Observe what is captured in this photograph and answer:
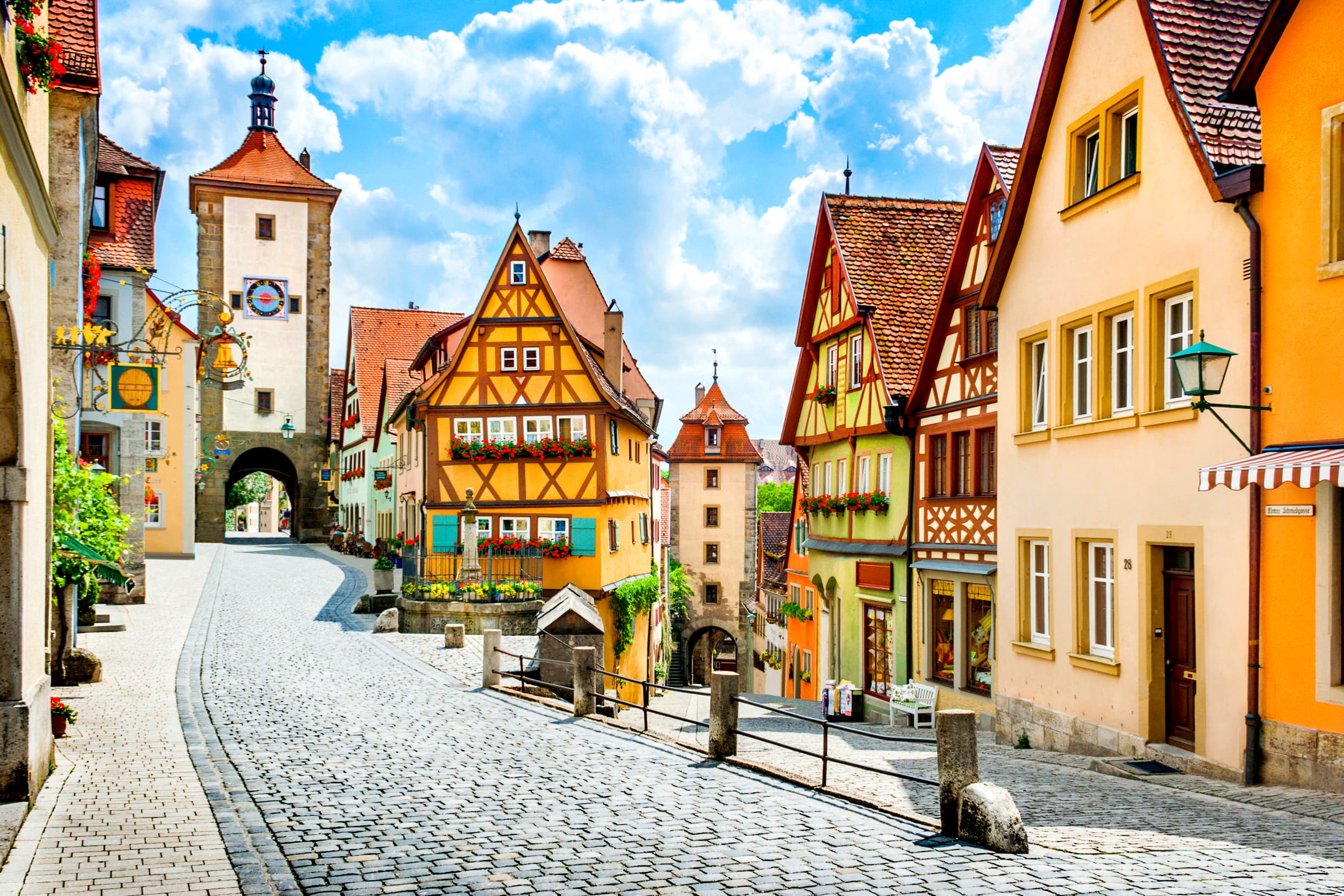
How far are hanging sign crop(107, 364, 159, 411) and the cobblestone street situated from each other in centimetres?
358

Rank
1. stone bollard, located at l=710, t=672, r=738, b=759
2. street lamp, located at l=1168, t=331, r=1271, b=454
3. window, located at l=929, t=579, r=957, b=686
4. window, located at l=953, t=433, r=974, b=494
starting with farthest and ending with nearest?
1. window, located at l=929, t=579, r=957, b=686
2. window, located at l=953, t=433, r=974, b=494
3. stone bollard, located at l=710, t=672, r=738, b=759
4. street lamp, located at l=1168, t=331, r=1271, b=454

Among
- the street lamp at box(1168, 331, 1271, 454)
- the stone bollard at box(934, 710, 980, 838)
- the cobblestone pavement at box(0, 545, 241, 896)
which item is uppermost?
the street lamp at box(1168, 331, 1271, 454)

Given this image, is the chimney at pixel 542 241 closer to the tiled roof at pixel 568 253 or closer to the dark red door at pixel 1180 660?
the tiled roof at pixel 568 253

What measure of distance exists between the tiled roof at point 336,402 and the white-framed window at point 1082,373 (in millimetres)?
46909

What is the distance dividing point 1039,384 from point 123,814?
12.0 meters

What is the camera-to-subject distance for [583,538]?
2914 centimetres

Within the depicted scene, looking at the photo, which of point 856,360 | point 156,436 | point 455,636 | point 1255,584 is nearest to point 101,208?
point 455,636

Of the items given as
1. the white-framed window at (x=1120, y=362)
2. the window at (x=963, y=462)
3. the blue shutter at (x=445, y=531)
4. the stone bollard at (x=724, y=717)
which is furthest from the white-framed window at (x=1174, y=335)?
the blue shutter at (x=445, y=531)

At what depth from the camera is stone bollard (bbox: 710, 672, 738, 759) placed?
11.3 metres

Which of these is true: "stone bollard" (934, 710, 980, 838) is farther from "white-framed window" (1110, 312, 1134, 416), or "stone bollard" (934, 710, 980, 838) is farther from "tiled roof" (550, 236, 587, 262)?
"tiled roof" (550, 236, 587, 262)

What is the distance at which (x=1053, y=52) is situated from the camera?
48.4 ft

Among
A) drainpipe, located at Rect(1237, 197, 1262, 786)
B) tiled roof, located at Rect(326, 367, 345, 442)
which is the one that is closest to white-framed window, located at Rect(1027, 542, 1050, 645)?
drainpipe, located at Rect(1237, 197, 1262, 786)

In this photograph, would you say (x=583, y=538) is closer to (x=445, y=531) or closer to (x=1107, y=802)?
(x=445, y=531)

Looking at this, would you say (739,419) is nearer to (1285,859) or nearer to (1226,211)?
(1226,211)
